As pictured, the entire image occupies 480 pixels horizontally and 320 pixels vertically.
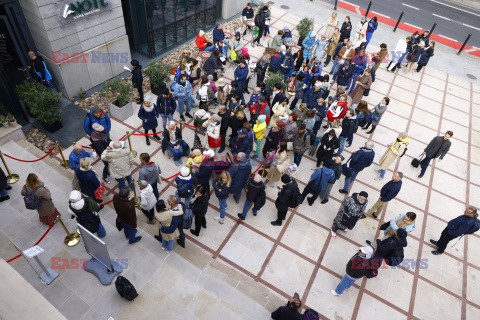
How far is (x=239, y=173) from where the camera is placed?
821cm

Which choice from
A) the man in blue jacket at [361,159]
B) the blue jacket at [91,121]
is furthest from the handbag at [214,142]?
the man in blue jacket at [361,159]

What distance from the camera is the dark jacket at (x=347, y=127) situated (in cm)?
1008

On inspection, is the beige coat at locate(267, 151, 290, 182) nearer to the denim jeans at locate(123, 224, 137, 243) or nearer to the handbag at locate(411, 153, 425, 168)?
the denim jeans at locate(123, 224, 137, 243)

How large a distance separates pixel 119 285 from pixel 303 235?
4791mm

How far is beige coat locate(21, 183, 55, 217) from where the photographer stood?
677cm

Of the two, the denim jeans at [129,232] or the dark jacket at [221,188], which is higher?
the dark jacket at [221,188]

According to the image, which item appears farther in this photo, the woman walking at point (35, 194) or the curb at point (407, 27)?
the curb at point (407, 27)

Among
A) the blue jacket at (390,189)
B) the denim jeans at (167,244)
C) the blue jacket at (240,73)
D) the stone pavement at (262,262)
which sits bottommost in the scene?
the stone pavement at (262,262)

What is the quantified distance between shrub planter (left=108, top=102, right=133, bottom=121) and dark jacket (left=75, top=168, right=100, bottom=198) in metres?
4.10

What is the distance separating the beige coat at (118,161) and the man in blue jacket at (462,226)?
28.0ft

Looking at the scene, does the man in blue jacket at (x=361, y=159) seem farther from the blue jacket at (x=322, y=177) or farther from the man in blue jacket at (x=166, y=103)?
the man in blue jacket at (x=166, y=103)

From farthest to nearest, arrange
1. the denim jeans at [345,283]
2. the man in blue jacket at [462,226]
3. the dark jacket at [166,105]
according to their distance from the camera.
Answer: the dark jacket at [166,105] → the man in blue jacket at [462,226] → the denim jeans at [345,283]

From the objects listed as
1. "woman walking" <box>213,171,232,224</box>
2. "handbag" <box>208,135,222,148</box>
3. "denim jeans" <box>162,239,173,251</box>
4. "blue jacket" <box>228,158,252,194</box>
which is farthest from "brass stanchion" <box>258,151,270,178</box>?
"denim jeans" <box>162,239,173,251</box>

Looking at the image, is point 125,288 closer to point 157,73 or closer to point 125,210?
point 125,210
